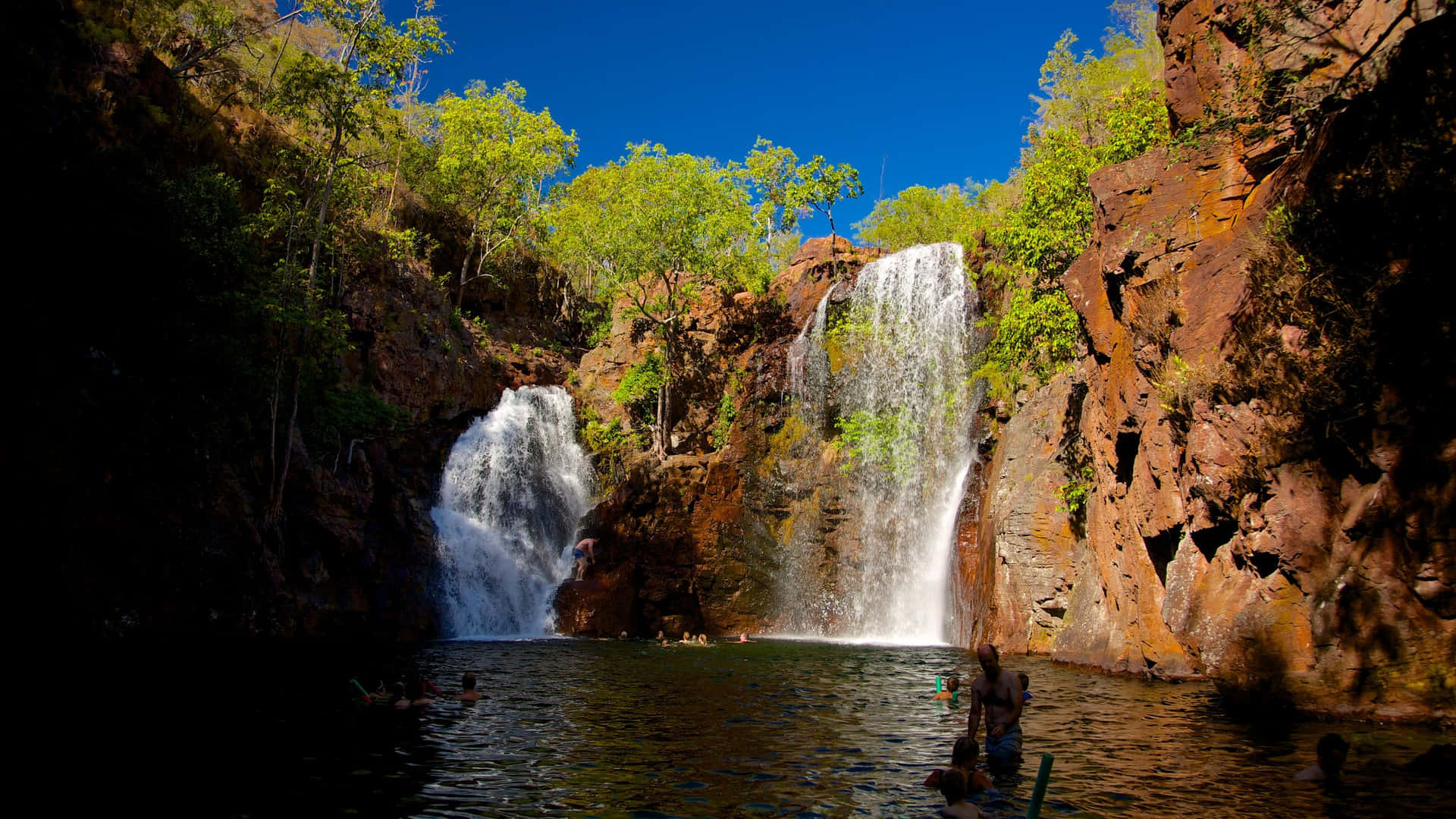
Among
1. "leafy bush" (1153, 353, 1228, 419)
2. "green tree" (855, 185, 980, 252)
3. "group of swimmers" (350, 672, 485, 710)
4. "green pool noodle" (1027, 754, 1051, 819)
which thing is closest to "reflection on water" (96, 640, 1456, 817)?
"group of swimmers" (350, 672, 485, 710)

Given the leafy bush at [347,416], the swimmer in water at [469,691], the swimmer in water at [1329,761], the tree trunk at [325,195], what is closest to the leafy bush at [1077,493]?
the swimmer in water at [1329,761]

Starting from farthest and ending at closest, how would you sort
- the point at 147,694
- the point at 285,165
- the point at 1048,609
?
the point at 285,165 → the point at 1048,609 → the point at 147,694

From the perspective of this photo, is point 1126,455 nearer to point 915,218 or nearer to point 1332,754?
point 1332,754

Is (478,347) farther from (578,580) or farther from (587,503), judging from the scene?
(578,580)

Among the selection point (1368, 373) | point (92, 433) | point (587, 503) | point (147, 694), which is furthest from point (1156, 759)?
point (587, 503)

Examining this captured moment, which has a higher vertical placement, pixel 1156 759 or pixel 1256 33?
pixel 1256 33

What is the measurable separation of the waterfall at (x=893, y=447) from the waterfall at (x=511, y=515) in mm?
8530

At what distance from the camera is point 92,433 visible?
647 inches

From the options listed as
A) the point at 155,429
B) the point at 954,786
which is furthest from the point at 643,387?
the point at 954,786

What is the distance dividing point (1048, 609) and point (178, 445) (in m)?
20.2

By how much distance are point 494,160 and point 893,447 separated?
2383cm

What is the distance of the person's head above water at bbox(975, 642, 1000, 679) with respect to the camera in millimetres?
8773

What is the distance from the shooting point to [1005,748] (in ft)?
29.1

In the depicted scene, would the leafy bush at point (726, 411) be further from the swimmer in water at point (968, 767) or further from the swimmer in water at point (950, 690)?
the swimmer in water at point (968, 767)
